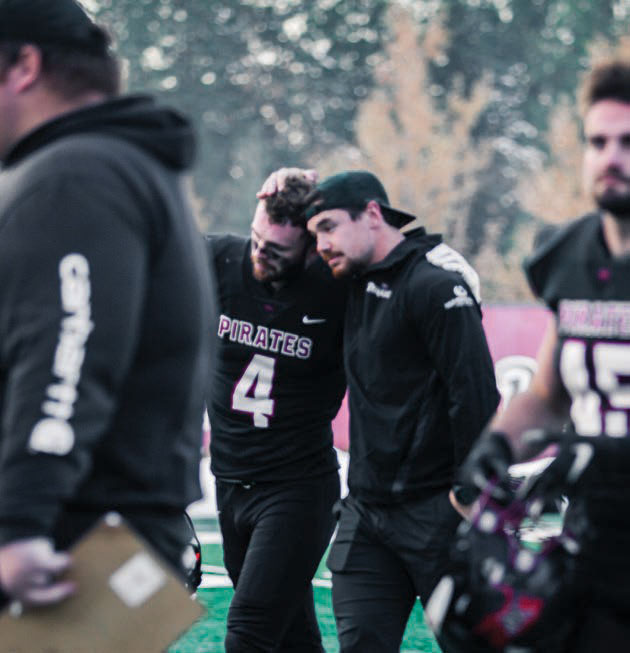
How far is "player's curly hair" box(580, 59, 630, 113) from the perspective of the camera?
301 cm

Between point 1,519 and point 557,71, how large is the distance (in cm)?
4370

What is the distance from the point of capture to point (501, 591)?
2.79 meters

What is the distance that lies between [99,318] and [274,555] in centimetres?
276

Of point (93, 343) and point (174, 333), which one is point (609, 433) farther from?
point (93, 343)

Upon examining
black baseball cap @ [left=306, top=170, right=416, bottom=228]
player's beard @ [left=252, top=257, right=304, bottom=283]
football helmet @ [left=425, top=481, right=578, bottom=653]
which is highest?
football helmet @ [left=425, top=481, right=578, bottom=653]

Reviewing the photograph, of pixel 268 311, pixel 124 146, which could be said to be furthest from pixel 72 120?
pixel 268 311

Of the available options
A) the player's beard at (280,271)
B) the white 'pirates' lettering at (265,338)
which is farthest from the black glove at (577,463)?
the player's beard at (280,271)

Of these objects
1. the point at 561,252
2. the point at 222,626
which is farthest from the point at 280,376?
the point at 561,252

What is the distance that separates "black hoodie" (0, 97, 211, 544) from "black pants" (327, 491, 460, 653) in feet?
6.58

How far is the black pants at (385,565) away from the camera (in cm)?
449

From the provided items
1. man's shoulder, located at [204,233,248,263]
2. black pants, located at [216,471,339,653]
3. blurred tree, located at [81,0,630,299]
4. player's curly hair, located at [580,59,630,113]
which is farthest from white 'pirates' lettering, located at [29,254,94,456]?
blurred tree, located at [81,0,630,299]

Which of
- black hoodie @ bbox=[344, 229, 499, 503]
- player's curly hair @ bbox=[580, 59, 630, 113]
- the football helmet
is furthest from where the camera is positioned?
black hoodie @ bbox=[344, 229, 499, 503]

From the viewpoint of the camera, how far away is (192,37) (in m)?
45.2

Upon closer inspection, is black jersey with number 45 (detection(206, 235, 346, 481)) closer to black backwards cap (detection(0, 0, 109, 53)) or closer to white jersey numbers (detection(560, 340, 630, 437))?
white jersey numbers (detection(560, 340, 630, 437))
